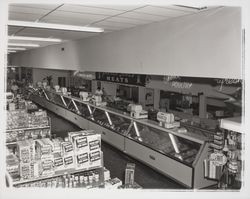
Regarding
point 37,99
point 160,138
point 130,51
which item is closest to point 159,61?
point 130,51

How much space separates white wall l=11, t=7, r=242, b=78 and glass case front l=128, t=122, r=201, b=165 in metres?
1.43

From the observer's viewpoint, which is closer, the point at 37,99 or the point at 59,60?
the point at 59,60

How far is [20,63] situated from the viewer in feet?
52.7

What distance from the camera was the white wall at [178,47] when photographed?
3.31 metres

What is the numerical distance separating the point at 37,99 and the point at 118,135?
927cm

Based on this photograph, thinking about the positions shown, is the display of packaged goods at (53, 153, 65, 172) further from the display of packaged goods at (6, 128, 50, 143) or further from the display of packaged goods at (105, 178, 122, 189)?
the display of packaged goods at (6, 128, 50, 143)

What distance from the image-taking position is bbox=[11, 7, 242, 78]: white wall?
3.31m

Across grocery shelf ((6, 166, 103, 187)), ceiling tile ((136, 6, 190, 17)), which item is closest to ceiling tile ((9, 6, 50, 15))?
ceiling tile ((136, 6, 190, 17))

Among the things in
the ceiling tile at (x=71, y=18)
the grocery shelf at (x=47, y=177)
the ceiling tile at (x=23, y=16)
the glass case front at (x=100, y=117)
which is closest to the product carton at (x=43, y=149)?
the grocery shelf at (x=47, y=177)

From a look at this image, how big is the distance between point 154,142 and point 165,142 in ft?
0.94

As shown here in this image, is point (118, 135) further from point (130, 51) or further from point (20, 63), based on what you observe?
point (20, 63)

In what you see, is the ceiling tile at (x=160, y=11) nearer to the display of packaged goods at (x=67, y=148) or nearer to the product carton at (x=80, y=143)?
the product carton at (x=80, y=143)

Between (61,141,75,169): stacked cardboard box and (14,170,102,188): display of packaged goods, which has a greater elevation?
(61,141,75,169): stacked cardboard box

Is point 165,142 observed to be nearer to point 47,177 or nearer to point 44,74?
point 47,177
